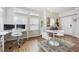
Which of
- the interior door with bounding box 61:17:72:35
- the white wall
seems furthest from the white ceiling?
the interior door with bounding box 61:17:72:35

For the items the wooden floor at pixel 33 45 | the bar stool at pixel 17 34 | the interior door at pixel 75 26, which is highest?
the interior door at pixel 75 26

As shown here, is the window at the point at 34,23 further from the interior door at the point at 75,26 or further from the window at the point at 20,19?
the interior door at the point at 75,26

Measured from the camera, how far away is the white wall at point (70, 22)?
2.03 metres

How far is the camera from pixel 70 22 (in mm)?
2127

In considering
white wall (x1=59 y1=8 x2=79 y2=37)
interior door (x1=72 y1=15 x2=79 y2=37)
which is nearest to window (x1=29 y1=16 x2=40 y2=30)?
white wall (x1=59 y1=8 x2=79 y2=37)

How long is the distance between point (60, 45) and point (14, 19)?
46.4 inches

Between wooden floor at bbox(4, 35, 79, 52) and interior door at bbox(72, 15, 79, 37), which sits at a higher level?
interior door at bbox(72, 15, 79, 37)

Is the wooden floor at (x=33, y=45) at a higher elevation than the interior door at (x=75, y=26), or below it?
→ below

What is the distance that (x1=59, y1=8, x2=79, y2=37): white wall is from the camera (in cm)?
203

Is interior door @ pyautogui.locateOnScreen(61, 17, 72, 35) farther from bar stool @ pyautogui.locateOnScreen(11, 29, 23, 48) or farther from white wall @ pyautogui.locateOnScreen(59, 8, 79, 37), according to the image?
bar stool @ pyautogui.locateOnScreen(11, 29, 23, 48)

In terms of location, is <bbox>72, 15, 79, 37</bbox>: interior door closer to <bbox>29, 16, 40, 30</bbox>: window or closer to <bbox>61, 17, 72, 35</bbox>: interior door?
<bbox>61, 17, 72, 35</bbox>: interior door

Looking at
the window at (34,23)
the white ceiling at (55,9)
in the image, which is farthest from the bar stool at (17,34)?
the white ceiling at (55,9)

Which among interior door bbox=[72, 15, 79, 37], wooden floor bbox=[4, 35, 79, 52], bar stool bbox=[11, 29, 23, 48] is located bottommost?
wooden floor bbox=[4, 35, 79, 52]
